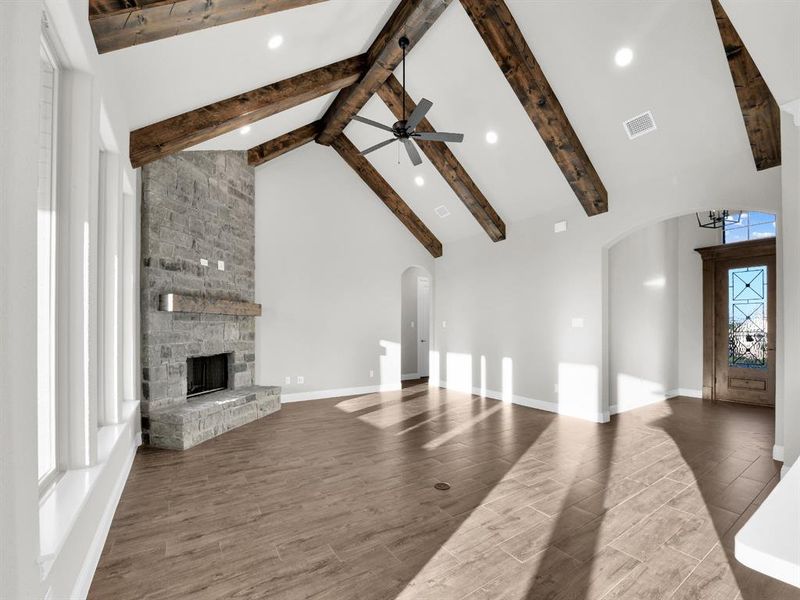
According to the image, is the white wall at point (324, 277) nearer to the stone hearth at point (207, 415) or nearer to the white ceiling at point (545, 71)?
the stone hearth at point (207, 415)

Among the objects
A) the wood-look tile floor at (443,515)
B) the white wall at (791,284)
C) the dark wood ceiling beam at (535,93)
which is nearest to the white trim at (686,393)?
the wood-look tile floor at (443,515)

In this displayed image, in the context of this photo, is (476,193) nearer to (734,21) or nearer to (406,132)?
(406,132)

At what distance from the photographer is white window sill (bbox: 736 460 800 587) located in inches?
29.6

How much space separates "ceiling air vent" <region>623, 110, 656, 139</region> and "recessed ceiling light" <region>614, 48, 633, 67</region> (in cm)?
59

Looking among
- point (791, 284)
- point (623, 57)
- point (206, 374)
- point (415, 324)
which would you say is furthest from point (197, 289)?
point (791, 284)

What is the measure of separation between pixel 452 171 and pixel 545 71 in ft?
6.28

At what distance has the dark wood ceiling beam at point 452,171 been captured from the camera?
16.8ft

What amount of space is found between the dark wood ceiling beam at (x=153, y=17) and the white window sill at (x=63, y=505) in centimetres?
245

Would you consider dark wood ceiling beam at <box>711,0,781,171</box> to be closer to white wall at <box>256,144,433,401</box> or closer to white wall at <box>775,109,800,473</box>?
white wall at <box>775,109,800,473</box>

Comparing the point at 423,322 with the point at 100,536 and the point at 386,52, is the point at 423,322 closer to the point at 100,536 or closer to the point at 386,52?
the point at 386,52

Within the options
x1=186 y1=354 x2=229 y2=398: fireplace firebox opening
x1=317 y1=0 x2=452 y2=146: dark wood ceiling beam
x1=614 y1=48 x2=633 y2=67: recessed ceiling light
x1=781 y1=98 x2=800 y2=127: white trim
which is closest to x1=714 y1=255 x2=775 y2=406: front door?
x1=781 y1=98 x2=800 y2=127: white trim

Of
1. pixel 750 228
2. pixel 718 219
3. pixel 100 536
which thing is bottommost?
pixel 100 536

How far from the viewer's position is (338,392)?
667 centimetres

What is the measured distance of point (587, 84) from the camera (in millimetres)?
3979
